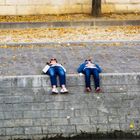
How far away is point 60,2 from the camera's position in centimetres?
2145

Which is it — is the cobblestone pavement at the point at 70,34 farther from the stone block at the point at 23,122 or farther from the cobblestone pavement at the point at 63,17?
the stone block at the point at 23,122

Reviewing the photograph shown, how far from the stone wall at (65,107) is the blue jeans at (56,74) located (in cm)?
16

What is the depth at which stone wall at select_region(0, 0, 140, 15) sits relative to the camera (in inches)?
837

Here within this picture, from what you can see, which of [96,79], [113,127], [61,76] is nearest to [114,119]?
[113,127]

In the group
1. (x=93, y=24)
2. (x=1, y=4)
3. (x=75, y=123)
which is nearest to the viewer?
(x=75, y=123)

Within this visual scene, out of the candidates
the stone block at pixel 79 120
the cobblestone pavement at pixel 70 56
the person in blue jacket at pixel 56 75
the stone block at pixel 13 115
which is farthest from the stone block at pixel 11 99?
the stone block at pixel 79 120

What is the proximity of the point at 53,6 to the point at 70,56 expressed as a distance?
742 centimetres

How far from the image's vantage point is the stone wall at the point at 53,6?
2127cm

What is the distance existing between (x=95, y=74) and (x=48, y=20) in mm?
8873

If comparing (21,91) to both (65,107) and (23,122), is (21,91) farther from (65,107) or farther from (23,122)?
(65,107)

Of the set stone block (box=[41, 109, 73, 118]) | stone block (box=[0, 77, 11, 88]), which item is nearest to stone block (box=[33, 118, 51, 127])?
stone block (box=[41, 109, 73, 118])

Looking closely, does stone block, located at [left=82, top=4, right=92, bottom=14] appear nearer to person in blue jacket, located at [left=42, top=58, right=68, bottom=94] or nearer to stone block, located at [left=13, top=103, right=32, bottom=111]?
person in blue jacket, located at [left=42, top=58, right=68, bottom=94]

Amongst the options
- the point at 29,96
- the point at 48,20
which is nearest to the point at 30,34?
the point at 48,20

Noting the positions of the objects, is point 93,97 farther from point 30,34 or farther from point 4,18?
point 4,18
